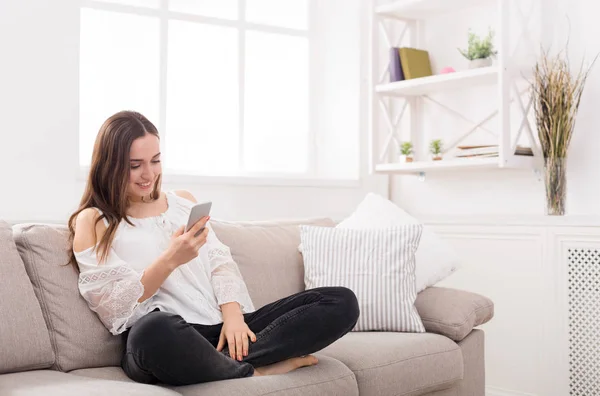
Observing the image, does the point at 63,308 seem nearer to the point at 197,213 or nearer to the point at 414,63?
the point at 197,213

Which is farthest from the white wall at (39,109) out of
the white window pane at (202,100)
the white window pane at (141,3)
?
the white window pane at (202,100)

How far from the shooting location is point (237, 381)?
2.00 meters

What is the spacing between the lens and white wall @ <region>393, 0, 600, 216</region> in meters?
3.37

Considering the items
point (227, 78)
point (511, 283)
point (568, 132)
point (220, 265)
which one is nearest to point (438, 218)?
point (511, 283)

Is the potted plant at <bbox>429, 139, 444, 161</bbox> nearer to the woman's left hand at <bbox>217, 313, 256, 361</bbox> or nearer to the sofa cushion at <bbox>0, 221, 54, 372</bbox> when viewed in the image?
the woman's left hand at <bbox>217, 313, 256, 361</bbox>

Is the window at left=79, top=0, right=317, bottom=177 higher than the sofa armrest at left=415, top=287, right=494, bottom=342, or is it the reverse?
the window at left=79, top=0, right=317, bottom=177

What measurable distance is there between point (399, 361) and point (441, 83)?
5.59 feet

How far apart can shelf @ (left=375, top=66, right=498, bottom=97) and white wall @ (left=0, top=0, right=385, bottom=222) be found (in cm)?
154

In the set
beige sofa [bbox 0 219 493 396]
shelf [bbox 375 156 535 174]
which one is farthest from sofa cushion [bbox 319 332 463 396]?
shelf [bbox 375 156 535 174]

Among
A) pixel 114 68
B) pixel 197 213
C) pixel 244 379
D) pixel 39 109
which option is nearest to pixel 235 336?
pixel 244 379

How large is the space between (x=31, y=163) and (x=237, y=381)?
5.03ft

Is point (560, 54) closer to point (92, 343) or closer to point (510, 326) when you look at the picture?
point (510, 326)

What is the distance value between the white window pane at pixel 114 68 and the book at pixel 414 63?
120 cm

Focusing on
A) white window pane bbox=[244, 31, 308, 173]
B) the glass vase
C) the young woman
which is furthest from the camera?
white window pane bbox=[244, 31, 308, 173]
